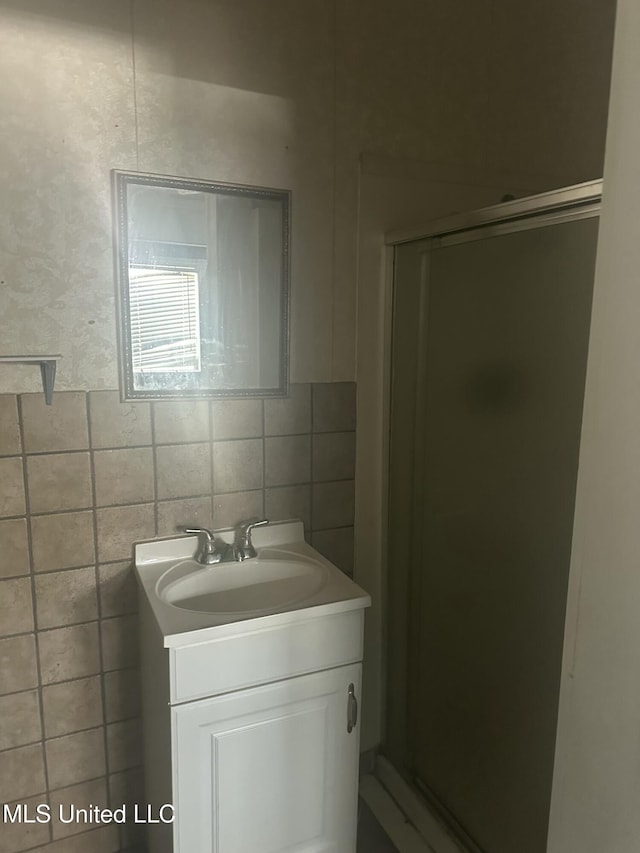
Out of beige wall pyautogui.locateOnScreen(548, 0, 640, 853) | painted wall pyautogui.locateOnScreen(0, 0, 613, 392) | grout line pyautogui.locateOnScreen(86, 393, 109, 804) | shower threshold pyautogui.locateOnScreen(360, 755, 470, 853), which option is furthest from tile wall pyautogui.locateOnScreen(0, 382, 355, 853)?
beige wall pyautogui.locateOnScreen(548, 0, 640, 853)

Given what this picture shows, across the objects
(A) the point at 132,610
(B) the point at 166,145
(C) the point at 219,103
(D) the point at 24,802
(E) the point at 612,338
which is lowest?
(D) the point at 24,802

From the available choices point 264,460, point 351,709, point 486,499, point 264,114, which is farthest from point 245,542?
point 264,114

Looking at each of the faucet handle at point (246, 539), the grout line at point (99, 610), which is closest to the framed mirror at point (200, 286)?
the grout line at point (99, 610)

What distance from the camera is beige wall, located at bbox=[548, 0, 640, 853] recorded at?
0.46 m

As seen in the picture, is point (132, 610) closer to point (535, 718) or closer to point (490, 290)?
point (535, 718)

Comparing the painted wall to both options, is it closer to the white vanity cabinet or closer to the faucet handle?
the faucet handle

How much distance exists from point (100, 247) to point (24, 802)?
1.39m

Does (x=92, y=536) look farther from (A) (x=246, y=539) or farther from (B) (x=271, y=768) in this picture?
(B) (x=271, y=768)

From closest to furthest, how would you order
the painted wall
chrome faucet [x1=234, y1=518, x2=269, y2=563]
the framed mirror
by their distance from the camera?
the painted wall, the framed mirror, chrome faucet [x1=234, y1=518, x2=269, y2=563]

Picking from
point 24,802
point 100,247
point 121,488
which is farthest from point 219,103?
point 24,802

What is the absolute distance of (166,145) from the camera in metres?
1.45

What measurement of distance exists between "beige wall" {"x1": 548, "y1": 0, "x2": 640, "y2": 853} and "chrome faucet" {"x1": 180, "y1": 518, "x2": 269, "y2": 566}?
3.66 ft

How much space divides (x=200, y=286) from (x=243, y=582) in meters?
0.78

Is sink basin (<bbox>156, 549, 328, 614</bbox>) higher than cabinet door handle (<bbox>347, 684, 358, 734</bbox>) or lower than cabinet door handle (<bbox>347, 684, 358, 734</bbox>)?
higher
